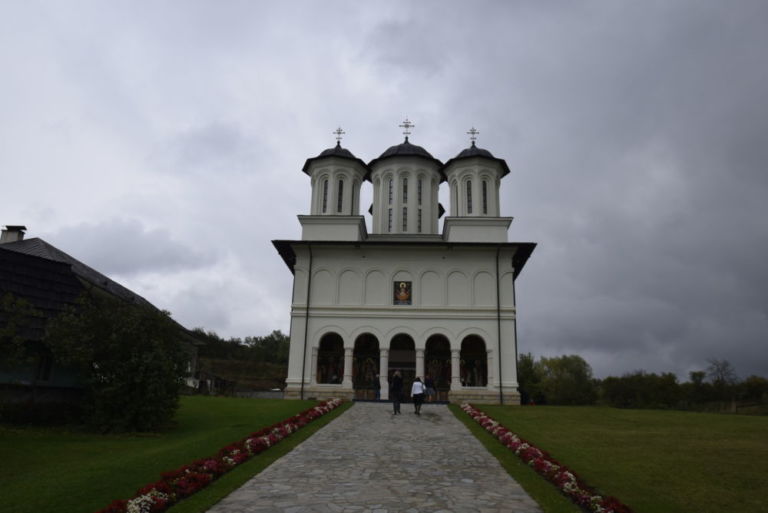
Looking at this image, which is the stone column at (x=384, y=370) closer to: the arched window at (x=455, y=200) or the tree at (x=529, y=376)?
the arched window at (x=455, y=200)

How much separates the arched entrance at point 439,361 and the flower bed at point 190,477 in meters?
14.0

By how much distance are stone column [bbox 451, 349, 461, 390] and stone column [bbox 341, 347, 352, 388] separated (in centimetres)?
443

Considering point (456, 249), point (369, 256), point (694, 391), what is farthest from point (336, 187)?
point (694, 391)

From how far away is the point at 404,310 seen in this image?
24.8m

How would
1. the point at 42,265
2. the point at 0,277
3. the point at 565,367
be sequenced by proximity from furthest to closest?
the point at 565,367, the point at 42,265, the point at 0,277

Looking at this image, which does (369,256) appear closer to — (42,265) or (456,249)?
(456,249)

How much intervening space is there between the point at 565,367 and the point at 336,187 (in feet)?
143

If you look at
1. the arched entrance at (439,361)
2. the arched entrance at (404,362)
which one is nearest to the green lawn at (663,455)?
the arched entrance at (439,361)

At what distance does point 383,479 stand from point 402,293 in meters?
17.3

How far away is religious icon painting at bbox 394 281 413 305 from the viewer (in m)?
25.1

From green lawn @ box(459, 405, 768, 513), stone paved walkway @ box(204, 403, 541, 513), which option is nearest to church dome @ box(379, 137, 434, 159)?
green lawn @ box(459, 405, 768, 513)

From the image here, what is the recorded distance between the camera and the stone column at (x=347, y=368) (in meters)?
24.2

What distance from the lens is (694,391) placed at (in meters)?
38.8

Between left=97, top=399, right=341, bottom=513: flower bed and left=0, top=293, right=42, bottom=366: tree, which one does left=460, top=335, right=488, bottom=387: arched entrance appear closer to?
left=97, top=399, right=341, bottom=513: flower bed
